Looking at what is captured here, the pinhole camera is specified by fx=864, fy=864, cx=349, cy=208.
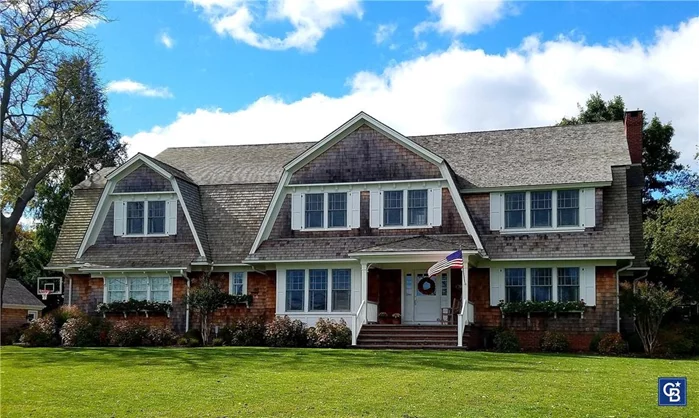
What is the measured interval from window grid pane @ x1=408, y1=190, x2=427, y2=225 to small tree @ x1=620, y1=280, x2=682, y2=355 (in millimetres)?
6752

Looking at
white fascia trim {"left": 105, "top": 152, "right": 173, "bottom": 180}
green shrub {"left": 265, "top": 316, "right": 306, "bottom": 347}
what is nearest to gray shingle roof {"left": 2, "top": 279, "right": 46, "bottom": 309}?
white fascia trim {"left": 105, "top": 152, "right": 173, "bottom": 180}

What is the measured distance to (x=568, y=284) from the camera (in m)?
27.5

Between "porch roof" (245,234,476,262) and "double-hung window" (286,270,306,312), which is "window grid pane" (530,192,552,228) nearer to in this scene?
"porch roof" (245,234,476,262)

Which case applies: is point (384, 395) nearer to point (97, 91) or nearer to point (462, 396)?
point (462, 396)

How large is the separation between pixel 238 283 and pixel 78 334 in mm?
5628

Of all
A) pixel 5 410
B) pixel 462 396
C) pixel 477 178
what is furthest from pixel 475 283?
pixel 5 410

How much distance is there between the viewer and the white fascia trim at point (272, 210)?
29406 mm

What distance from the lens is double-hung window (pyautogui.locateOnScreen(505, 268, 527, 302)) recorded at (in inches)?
1099

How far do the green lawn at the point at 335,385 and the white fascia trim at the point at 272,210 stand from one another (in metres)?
6.93

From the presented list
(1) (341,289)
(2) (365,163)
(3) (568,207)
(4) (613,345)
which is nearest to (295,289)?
(1) (341,289)

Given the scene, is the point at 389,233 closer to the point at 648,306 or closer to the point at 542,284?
the point at 542,284

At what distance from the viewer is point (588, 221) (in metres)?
27.5

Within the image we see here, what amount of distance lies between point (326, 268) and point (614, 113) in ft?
79.2

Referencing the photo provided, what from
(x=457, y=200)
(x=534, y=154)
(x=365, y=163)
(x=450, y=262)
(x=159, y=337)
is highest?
(x=534, y=154)
